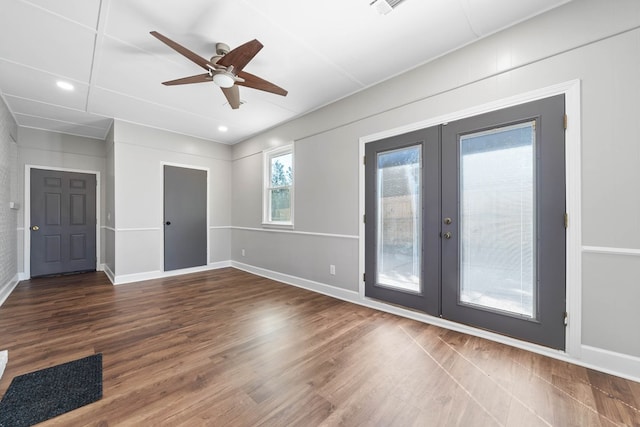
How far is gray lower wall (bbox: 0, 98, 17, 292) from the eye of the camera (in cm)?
354

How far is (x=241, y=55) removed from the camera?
2.18m

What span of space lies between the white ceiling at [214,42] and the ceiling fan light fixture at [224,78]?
30 cm

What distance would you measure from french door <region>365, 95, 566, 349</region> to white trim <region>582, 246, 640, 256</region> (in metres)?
0.14

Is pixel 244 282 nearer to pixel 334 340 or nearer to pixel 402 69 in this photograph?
pixel 334 340

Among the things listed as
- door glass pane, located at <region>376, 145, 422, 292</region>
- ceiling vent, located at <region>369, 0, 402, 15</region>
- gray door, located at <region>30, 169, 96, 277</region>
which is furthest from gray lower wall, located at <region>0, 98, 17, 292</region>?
door glass pane, located at <region>376, 145, 422, 292</region>

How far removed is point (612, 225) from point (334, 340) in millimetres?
2299

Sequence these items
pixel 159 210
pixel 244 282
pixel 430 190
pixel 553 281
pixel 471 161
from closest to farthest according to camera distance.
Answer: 1. pixel 553 281
2. pixel 471 161
3. pixel 430 190
4. pixel 244 282
5. pixel 159 210

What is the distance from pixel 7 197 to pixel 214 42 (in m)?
4.20

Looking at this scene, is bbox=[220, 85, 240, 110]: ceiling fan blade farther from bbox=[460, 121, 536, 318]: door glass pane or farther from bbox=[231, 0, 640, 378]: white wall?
bbox=[460, 121, 536, 318]: door glass pane

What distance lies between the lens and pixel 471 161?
2.47 metres

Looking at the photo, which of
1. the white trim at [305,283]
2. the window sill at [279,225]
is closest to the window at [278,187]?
the window sill at [279,225]

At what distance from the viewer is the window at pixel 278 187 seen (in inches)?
178

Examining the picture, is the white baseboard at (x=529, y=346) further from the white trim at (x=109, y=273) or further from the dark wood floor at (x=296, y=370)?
the white trim at (x=109, y=273)

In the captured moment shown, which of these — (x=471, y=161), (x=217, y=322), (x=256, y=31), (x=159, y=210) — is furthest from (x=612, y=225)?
(x=159, y=210)
